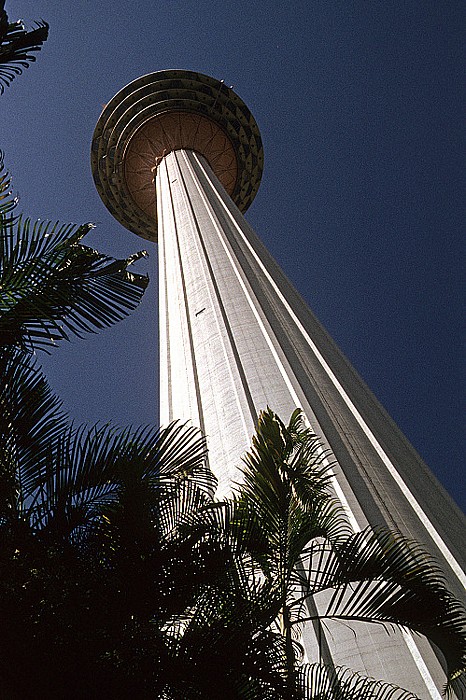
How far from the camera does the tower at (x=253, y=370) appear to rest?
738cm

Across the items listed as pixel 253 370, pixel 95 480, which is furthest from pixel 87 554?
pixel 253 370

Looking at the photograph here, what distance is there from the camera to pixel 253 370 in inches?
426

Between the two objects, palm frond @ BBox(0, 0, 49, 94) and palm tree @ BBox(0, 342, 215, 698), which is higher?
palm frond @ BBox(0, 0, 49, 94)

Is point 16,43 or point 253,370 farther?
point 253,370

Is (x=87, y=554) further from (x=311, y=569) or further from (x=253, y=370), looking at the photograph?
(x=253, y=370)

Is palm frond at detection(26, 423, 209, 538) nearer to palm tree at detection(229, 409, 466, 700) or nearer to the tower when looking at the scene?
palm tree at detection(229, 409, 466, 700)

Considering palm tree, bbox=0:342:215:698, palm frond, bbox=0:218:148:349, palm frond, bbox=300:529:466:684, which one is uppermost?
palm frond, bbox=0:218:148:349

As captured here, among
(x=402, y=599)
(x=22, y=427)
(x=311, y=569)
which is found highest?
(x=22, y=427)

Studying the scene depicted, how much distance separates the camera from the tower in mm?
7379

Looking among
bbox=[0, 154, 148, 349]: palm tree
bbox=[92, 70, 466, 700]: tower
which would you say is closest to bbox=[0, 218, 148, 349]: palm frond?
bbox=[0, 154, 148, 349]: palm tree

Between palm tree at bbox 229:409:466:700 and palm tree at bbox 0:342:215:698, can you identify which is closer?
palm tree at bbox 0:342:215:698

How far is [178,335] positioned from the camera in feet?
43.9

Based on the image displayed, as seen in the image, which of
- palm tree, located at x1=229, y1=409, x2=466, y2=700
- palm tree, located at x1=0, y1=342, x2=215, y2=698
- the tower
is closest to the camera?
palm tree, located at x1=0, y1=342, x2=215, y2=698

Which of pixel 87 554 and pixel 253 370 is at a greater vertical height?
pixel 253 370
